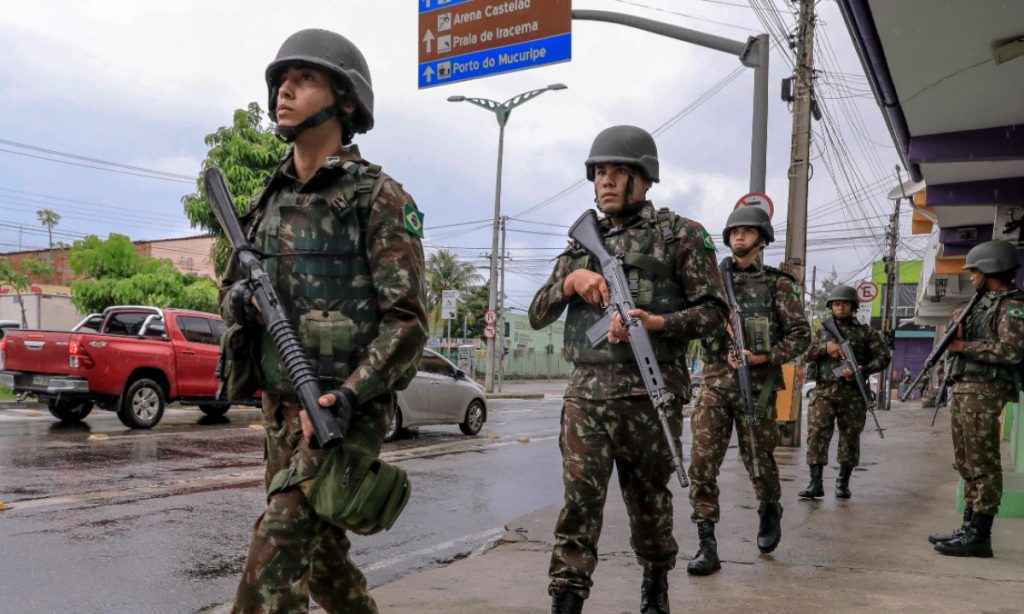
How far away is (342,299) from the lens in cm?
252

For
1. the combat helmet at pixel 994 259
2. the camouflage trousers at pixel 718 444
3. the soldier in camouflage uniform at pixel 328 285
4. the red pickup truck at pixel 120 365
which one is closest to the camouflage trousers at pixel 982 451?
the combat helmet at pixel 994 259

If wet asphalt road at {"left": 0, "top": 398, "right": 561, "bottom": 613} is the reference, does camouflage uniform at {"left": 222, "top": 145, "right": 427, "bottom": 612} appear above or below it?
above

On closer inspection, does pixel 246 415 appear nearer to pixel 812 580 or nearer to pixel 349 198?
pixel 812 580

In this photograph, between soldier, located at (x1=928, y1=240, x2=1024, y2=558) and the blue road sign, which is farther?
the blue road sign

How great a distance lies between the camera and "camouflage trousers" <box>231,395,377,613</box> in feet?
7.31

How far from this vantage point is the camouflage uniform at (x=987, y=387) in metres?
5.36

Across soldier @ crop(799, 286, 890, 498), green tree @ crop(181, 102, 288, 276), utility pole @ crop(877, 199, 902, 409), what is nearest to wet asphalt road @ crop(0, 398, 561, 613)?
soldier @ crop(799, 286, 890, 498)

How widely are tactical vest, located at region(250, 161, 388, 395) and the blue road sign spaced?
9.60m

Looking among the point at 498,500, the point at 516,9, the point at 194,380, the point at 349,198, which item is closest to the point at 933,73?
the point at 498,500

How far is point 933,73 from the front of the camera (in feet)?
20.6

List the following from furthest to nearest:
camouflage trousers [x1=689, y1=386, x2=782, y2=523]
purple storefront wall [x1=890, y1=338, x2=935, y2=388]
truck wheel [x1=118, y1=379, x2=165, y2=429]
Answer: purple storefront wall [x1=890, y1=338, x2=935, y2=388] → truck wheel [x1=118, y1=379, x2=165, y2=429] → camouflage trousers [x1=689, y1=386, x2=782, y2=523]

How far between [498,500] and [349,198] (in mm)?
5435

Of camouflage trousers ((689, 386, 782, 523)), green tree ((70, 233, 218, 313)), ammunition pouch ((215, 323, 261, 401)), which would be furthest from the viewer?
green tree ((70, 233, 218, 313))

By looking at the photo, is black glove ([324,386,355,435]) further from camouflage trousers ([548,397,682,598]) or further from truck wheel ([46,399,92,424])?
truck wheel ([46,399,92,424])
